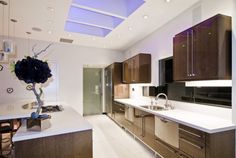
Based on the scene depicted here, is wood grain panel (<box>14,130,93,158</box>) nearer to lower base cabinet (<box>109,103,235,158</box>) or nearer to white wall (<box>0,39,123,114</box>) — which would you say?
lower base cabinet (<box>109,103,235,158</box>)

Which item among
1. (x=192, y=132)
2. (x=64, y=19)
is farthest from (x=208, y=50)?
(x=64, y=19)

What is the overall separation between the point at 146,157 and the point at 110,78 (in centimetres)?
338

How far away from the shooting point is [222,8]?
7.29 ft

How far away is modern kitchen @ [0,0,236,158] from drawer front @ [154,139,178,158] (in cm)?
2

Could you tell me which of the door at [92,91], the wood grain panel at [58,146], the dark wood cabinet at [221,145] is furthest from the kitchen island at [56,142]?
the door at [92,91]

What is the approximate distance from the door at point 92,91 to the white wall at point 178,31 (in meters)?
2.06

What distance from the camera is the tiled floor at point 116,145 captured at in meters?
2.91

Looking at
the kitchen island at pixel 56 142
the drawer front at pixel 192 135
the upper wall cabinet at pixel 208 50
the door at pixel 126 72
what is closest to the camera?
the kitchen island at pixel 56 142

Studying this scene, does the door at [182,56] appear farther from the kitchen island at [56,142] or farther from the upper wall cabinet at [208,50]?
the kitchen island at [56,142]

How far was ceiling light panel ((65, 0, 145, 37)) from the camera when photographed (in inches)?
114

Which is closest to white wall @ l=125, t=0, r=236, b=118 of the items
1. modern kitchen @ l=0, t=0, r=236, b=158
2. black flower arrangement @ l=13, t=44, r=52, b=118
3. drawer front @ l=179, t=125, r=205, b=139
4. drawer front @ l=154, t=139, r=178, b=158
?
modern kitchen @ l=0, t=0, r=236, b=158

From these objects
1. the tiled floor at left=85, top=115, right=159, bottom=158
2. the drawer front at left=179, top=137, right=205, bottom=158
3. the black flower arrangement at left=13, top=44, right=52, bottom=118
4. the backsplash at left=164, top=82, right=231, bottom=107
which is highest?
the black flower arrangement at left=13, top=44, right=52, bottom=118

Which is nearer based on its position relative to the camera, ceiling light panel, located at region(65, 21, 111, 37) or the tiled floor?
the tiled floor

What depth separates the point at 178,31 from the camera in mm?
3146
